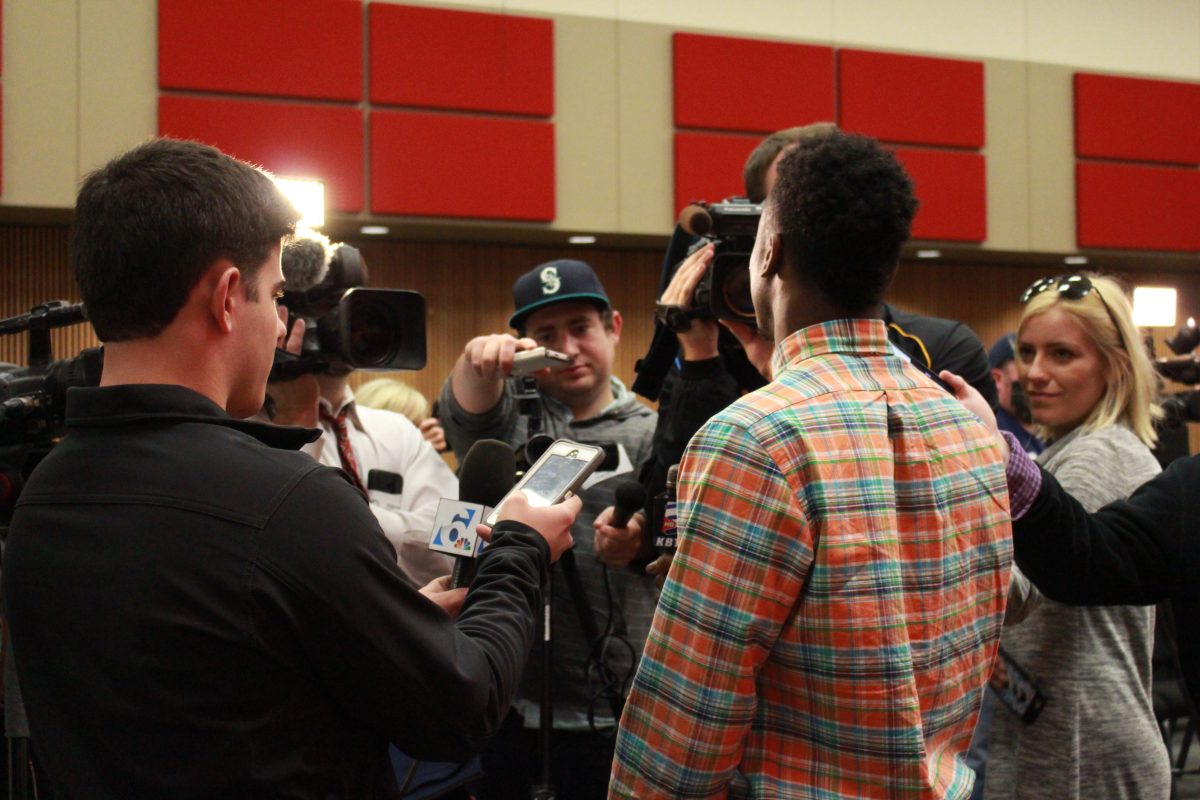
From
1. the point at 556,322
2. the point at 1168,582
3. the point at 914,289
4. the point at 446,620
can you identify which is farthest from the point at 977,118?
the point at 446,620

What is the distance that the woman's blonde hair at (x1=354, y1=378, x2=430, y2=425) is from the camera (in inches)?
144

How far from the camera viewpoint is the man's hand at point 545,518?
3.79 feet

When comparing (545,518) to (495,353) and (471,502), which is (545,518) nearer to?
(471,502)

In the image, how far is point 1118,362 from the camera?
1.79 meters

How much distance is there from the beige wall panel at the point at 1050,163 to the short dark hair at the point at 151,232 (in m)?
6.11

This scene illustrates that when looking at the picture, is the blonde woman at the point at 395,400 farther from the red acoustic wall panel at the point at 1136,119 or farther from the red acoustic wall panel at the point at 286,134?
the red acoustic wall panel at the point at 1136,119

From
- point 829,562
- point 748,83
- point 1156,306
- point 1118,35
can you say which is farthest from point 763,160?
point 1118,35

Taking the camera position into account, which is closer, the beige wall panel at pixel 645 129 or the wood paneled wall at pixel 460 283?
the wood paneled wall at pixel 460 283

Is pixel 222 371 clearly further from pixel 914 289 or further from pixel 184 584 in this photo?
pixel 914 289

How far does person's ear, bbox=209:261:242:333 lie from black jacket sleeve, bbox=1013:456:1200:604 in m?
0.97

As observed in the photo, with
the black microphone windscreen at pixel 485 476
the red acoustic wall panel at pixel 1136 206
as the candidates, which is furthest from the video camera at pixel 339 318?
the red acoustic wall panel at pixel 1136 206

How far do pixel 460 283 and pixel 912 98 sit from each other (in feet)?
9.18

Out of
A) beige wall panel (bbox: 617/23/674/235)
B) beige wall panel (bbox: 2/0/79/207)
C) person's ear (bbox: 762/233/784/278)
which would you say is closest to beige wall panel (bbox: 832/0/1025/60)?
beige wall panel (bbox: 617/23/674/235)

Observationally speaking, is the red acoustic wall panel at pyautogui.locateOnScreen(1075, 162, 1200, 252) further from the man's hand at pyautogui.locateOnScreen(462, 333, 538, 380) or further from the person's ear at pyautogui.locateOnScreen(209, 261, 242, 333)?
the person's ear at pyautogui.locateOnScreen(209, 261, 242, 333)
